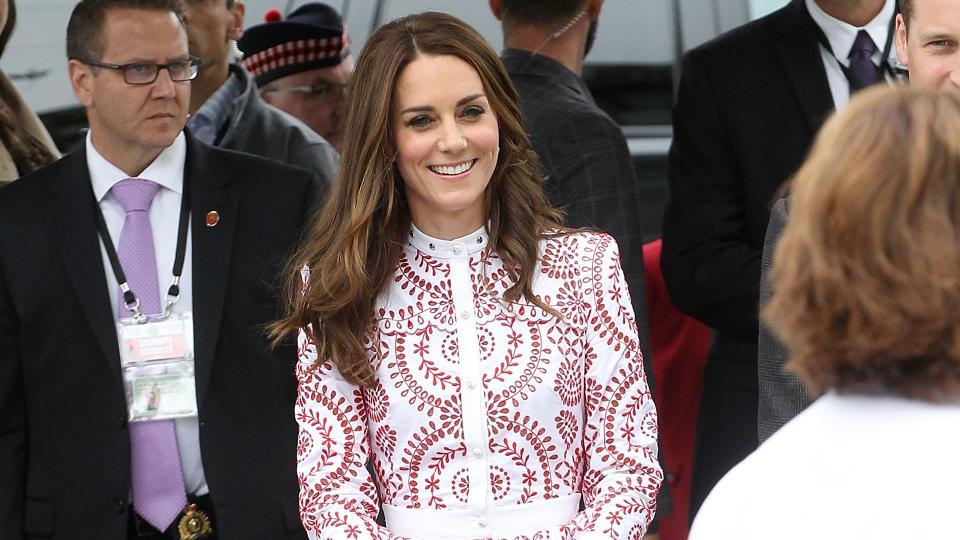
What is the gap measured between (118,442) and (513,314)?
102 cm

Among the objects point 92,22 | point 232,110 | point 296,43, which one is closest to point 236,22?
point 296,43

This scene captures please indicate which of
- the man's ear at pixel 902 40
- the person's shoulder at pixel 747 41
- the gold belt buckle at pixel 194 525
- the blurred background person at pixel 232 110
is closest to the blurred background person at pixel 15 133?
the blurred background person at pixel 232 110

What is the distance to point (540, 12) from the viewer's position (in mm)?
3859

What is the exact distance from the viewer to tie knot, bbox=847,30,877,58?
355 cm

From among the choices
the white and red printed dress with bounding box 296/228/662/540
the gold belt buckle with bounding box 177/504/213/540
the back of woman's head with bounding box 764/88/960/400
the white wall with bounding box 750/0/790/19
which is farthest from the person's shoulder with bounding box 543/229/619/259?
the white wall with bounding box 750/0/790/19

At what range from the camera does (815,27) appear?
142 inches

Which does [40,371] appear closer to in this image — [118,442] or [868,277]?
[118,442]

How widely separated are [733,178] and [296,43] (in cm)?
191

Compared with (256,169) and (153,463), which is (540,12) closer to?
(256,169)

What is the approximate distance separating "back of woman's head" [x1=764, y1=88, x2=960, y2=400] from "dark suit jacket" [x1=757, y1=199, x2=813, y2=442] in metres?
1.05

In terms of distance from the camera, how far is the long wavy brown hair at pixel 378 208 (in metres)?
2.71

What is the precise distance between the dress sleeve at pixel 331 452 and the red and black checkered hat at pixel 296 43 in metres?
2.39

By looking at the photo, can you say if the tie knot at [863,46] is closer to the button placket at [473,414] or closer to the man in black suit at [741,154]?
the man in black suit at [741,154]

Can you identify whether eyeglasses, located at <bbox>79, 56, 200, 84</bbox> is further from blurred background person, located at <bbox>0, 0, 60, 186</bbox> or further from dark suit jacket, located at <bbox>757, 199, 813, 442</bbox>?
dark suit jacket, located at <bbox>757, 199, 813, 442</bbox>
